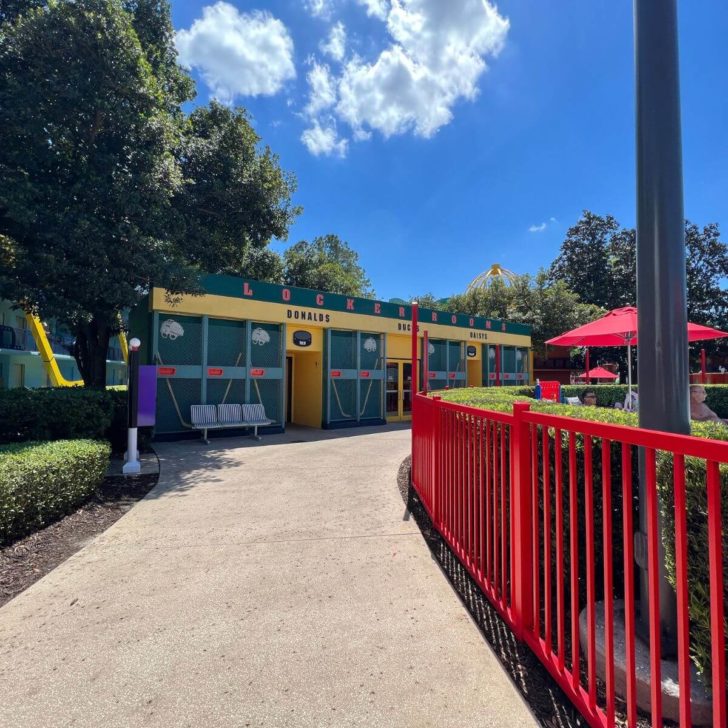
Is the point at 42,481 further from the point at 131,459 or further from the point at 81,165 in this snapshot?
the point at 81,165

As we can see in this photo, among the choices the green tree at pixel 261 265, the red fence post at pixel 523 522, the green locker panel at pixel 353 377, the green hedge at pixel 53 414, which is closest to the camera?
the red fence post at pixel 523 522

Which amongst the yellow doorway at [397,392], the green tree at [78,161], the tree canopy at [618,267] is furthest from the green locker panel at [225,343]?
the tree canopy at [618,267]

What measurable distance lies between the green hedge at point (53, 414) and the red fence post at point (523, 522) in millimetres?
6341

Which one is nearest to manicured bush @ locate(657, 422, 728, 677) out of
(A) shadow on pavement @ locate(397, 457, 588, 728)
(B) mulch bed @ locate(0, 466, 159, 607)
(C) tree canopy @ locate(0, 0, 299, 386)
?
(A) shadow on pavement @ locate(397, 457, 588, 728)

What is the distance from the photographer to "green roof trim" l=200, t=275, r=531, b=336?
10664mm

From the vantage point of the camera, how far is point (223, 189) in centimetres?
1040

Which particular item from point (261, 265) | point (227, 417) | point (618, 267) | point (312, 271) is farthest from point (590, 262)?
point (227, 417)

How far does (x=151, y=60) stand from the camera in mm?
10047

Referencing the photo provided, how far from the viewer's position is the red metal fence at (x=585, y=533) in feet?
4.46

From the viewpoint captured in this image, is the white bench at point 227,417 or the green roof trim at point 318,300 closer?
the white bench at point 227,417

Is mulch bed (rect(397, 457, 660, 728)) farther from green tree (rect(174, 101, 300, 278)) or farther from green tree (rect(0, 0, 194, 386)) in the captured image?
green tree (rect(174, 101, 300, 278))

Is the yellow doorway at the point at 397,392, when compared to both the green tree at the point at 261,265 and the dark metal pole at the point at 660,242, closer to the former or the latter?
the green tree at the point at 261,265

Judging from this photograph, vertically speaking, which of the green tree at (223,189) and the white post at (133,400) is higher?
the green tree at (223,189)

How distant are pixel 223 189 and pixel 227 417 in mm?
5807
